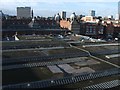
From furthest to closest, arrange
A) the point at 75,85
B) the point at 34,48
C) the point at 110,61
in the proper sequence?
the point at 34,48 → the point at 110,61 → the point at 75,85

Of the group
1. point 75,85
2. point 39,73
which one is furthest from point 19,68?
point 75,85

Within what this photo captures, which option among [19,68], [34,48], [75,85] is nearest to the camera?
[75,85]

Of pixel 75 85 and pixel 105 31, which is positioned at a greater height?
A: pixel 105 31

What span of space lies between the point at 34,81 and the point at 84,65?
9599 mm

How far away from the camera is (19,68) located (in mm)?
27203

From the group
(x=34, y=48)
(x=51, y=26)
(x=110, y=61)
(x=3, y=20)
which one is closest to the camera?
(x=110, y=61)

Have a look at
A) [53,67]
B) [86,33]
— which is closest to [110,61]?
[53,67]

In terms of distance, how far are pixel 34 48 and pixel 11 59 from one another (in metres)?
9.56

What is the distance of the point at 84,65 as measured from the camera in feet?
97.2

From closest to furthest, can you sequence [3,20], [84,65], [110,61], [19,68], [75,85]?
[75,85] → [19,68] → [84,65] → [110,61] → [3,20]

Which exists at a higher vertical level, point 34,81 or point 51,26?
point 51,26

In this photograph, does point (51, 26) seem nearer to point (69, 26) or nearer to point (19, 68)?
point (69, 26)

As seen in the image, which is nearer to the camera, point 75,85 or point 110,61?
point 75,85

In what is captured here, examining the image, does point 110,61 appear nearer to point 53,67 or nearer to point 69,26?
point 53,67
